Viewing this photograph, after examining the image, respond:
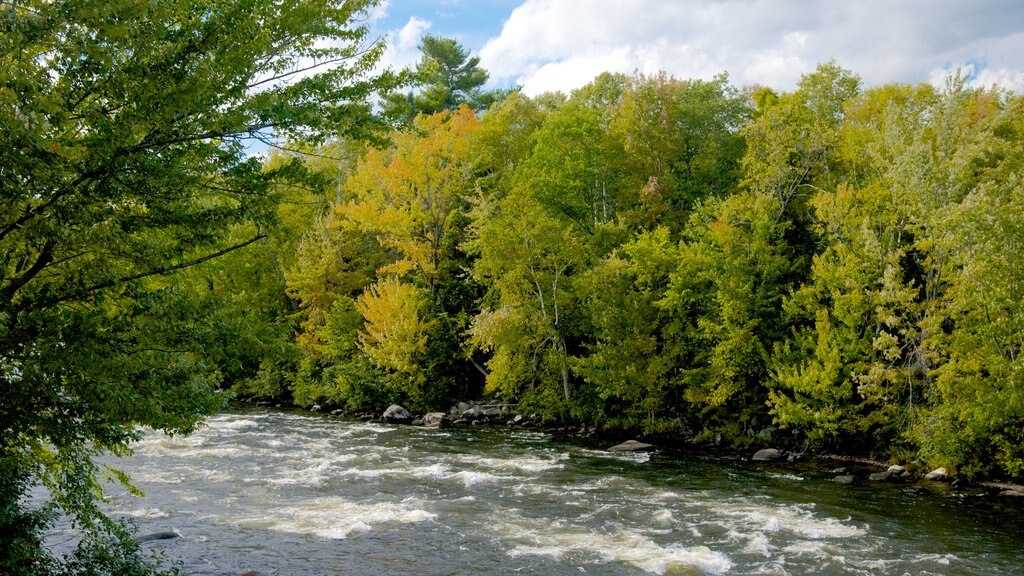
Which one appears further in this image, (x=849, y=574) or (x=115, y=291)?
(x=849, y=574)

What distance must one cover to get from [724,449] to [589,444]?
4.54 m

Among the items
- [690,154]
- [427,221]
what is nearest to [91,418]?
[427,221]

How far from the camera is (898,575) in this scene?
Answer: 38.3ft

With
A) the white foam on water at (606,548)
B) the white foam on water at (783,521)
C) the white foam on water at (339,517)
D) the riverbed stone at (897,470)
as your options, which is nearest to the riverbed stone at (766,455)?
the riverbed stone at (897,470)

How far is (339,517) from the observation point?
14656mm

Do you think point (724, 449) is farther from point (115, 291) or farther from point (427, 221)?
point (115, 291)

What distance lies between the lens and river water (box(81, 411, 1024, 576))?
12148 mm

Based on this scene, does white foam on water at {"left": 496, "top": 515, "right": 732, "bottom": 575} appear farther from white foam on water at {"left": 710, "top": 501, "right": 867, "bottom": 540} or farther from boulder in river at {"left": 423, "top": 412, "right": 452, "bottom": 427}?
boulder in river at {"left": 423, "top": 412, "right": 452, "bottom": 427}

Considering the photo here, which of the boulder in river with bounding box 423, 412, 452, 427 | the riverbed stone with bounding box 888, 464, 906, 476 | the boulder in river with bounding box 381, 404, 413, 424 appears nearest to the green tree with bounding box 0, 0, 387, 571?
the riverbed stone with bounding box 888, 464, 906, 476

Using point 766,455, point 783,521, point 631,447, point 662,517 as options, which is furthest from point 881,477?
point 662,517

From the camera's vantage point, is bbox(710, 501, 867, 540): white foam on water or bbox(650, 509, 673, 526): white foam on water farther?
bbox(650, 509, 673, 526): white foam on water

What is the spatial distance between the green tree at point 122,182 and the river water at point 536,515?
496cm

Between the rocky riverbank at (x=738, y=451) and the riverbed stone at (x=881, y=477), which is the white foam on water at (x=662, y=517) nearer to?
the rocky riverbank at (x=738, y=451)

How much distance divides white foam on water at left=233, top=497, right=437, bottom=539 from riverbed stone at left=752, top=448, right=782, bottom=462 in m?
11.7
